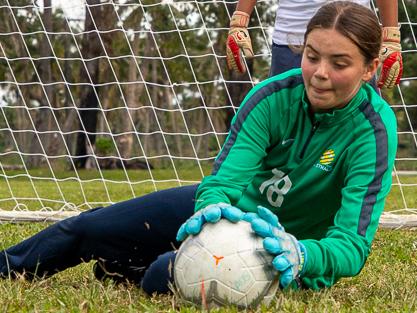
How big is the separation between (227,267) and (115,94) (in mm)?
38625

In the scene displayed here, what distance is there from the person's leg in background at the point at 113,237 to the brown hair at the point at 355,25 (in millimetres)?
836

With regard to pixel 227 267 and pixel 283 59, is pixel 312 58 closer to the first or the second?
pixel 227 267

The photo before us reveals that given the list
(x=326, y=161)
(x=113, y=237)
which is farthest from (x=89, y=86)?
(x=326, y=161)

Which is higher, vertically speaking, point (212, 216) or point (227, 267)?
point (212, 216)

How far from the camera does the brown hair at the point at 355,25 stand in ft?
9.58

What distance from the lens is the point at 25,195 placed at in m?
10.8

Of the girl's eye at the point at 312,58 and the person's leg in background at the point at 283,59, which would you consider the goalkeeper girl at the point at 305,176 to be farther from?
the person's leg in background at the point at 283,59

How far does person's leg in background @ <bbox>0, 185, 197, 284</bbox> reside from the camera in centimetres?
343

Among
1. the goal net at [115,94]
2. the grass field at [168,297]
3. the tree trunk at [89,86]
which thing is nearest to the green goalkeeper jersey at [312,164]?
the grass field at [168,297]

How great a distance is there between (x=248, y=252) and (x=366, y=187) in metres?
0.49

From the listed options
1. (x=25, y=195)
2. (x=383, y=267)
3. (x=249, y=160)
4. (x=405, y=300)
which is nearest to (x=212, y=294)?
(x=249, y=160)

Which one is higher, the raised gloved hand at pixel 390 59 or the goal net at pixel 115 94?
the raised gloved hand at pixel 390 59

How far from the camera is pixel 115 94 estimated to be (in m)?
41.1

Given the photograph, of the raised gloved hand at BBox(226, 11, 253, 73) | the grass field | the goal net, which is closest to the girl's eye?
the grass field
